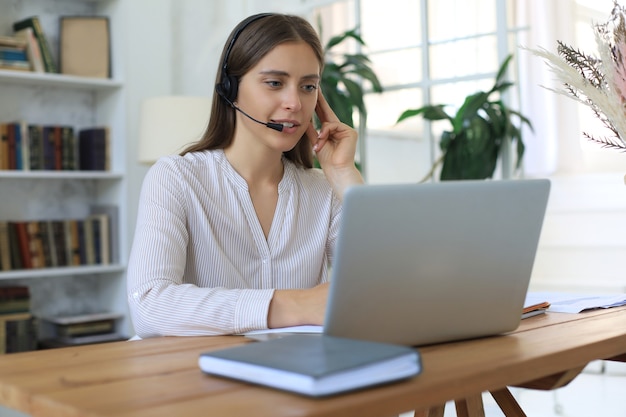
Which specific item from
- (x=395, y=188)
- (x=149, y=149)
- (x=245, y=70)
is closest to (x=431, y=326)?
(x=395, y=188)

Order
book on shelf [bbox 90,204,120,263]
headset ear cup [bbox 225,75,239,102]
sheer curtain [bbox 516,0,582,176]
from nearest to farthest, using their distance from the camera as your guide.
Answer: headset ear cup [bbox 225,75,239,102]
book on shelf [bbox 90,204,120,263]
sheer curtain [bbox 516,0,582,176]

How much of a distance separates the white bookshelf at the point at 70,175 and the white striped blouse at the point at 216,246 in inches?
90.4

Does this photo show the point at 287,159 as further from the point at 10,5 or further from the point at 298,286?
the point at 10,5

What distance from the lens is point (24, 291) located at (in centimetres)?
372

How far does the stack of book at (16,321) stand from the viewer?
3.64 metres

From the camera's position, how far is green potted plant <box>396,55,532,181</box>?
3.32m

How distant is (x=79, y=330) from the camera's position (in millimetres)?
3859

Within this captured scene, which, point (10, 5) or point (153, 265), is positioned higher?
point (10, 5)

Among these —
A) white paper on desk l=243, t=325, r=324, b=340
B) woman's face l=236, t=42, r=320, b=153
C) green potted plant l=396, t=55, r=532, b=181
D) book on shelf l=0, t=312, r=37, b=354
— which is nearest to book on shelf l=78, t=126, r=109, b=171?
book on shelf l=0, t=312, r=37, b=354

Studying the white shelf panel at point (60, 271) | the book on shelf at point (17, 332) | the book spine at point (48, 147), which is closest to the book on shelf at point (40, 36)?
the book spine at point (48, 147)

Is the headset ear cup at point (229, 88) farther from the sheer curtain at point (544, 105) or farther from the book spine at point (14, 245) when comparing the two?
the sheer curtain at point (544, 105)

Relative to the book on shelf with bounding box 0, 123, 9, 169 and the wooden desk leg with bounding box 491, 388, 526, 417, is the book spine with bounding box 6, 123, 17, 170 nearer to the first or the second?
the book on shelf with bounding box 0, 123, 9, 169

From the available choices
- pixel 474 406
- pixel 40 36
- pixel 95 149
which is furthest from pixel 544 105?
pixel 474 406

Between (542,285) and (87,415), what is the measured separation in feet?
12.6
